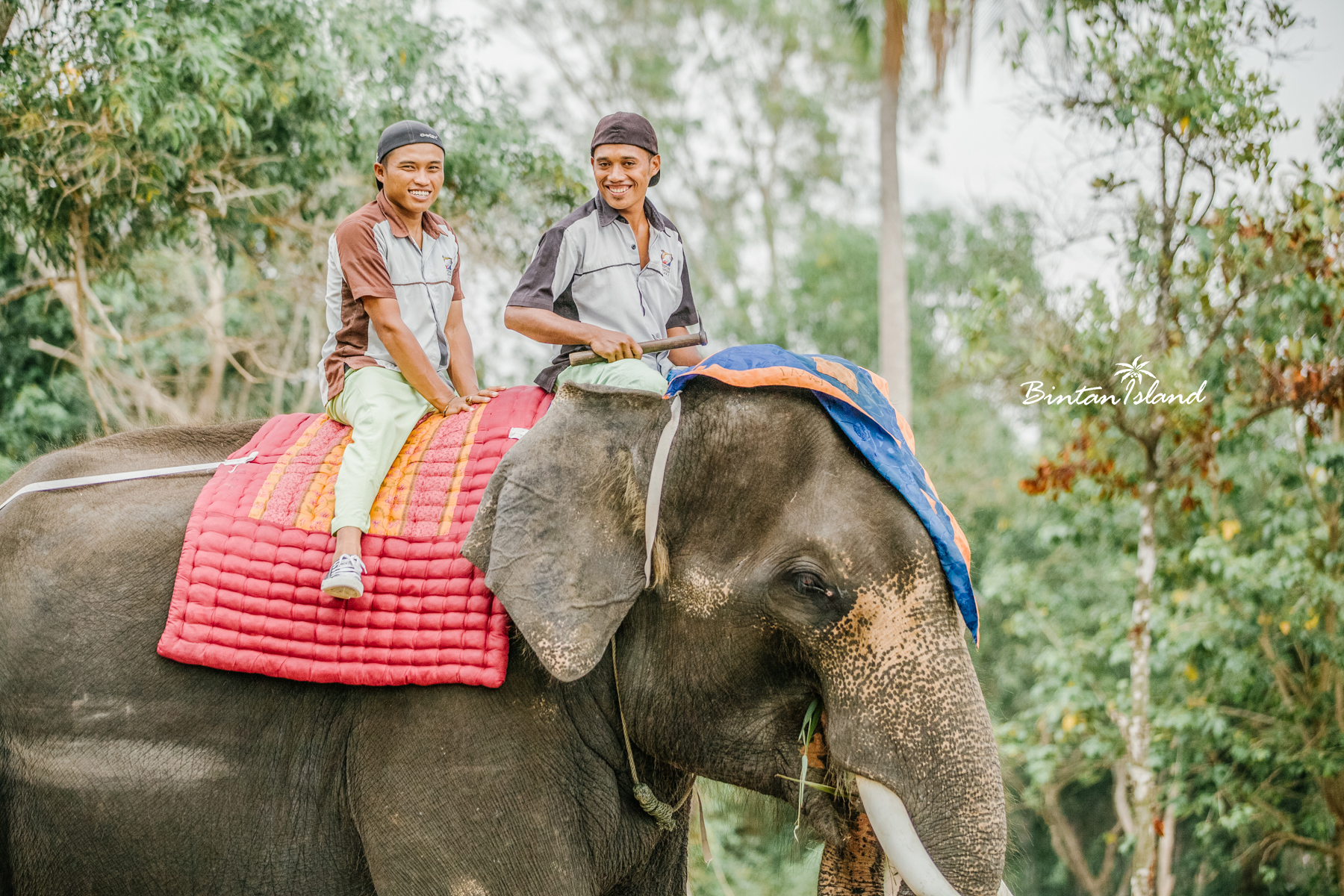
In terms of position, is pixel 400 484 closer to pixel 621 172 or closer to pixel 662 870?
pixel 621 172

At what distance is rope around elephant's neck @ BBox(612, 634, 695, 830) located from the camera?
8.48 feet

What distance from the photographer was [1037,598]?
1035 cm

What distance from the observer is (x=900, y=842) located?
7.08 feet

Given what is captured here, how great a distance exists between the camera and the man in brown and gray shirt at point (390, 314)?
8.97 ft

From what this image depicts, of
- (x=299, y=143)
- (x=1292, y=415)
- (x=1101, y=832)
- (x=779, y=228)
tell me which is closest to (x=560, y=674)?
(x=299, y=143)

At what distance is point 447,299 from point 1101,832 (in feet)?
49.0

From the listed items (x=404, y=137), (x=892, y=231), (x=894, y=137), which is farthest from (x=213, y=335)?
(x=894, y=137)

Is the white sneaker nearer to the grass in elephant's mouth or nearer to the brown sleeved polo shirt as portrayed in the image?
the brown sleeved polo shirt

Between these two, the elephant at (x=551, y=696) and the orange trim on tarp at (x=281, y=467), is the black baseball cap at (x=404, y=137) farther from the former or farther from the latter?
the elephant at (x=551, y=696)

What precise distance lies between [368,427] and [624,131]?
0.99 m

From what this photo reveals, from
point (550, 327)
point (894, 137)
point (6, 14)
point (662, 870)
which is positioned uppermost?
point (894, 137)

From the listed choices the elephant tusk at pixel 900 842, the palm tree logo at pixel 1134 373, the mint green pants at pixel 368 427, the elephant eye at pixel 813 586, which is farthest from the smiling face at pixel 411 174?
the palm tree logo at pixel 1134 373

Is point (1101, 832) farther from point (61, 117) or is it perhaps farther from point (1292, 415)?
point (61, 117)

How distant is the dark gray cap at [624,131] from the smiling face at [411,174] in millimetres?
442
